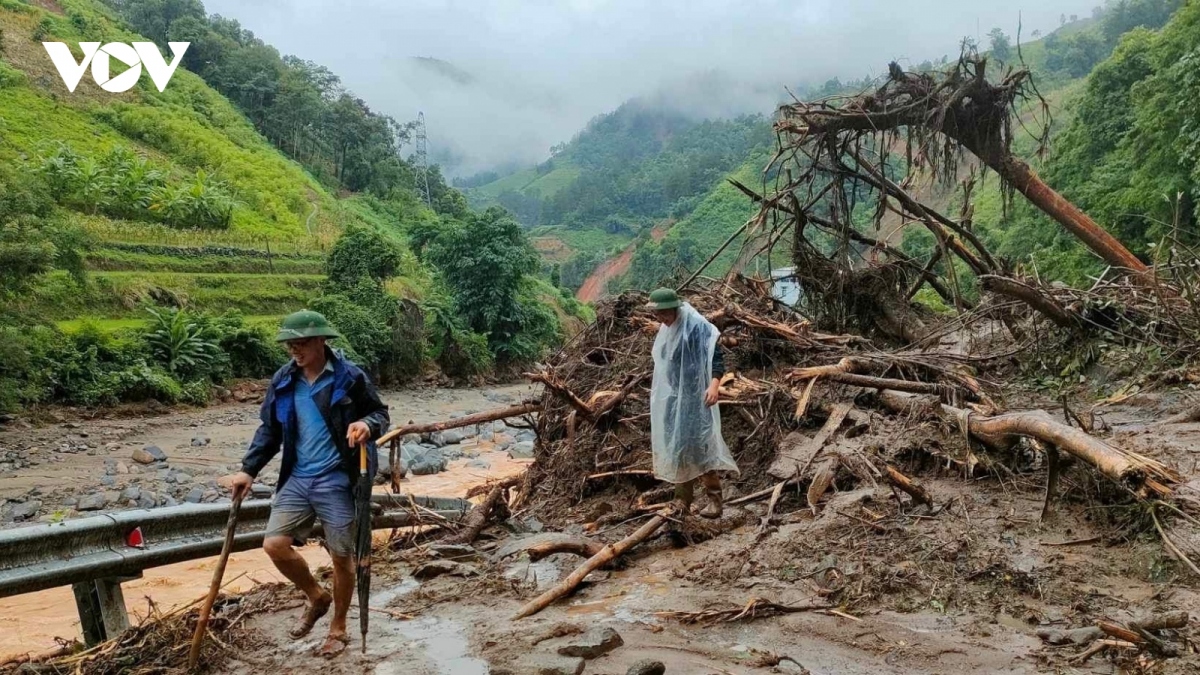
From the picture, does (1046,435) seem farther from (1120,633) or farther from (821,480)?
(1120,633)

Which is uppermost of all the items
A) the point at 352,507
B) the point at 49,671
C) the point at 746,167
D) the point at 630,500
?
the point at 746,167

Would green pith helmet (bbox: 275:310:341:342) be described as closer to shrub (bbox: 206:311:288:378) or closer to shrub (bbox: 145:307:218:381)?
shrub (bbox: 145:307:218:381)

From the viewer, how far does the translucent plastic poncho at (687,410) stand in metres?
5.62

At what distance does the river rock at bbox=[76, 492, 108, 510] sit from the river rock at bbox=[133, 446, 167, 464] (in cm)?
311

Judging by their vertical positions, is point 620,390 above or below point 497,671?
above

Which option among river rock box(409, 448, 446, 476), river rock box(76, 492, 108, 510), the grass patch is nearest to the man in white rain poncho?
river rock box(76, 492, 108, 510)

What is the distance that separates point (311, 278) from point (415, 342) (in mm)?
6377

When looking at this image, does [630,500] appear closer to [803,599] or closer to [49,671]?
[803,599]

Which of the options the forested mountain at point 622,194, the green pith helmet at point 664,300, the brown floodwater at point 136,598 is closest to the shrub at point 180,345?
the brown floodwater at point 136,598

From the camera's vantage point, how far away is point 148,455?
542 inches

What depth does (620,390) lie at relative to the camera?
23.9 feet

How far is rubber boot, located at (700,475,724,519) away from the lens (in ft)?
18.7

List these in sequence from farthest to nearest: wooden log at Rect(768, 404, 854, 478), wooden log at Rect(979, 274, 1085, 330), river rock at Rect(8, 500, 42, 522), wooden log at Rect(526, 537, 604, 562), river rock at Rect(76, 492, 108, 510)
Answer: river rock at Rect(76, 492, 108, 510) < river rock at Rect(8, 500, 42, 522) < wooden log at Rect(979, 274, 1085, 330) < wooden log at Rect(768, 404, 854, 478) < wooden log at Rect(526, 537, 604, 562)

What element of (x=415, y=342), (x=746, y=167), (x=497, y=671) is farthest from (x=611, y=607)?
(x=746, y=167)
